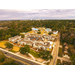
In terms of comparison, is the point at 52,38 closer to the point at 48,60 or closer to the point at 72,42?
the point at 72,42

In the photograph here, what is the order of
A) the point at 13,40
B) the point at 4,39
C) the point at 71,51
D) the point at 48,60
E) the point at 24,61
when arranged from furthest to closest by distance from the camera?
the point at 4,39 → the point at 13,40 → the point at 71,51 → the point at 48,60 → the point at 24,61

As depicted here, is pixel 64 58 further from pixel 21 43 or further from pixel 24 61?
pixel 21 43

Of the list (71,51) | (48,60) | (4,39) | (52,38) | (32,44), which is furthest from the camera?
(52,38)

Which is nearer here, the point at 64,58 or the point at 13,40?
the point at 64,58

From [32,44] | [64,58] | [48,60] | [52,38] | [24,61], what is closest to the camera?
[24,61]

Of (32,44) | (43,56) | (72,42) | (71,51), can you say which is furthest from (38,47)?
(72,42)

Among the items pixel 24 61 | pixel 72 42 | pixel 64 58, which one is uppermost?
pixel 24 61

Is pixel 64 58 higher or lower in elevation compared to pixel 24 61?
lower

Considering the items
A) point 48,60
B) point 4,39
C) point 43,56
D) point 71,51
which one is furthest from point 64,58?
point 4,39

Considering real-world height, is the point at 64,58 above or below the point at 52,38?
below
